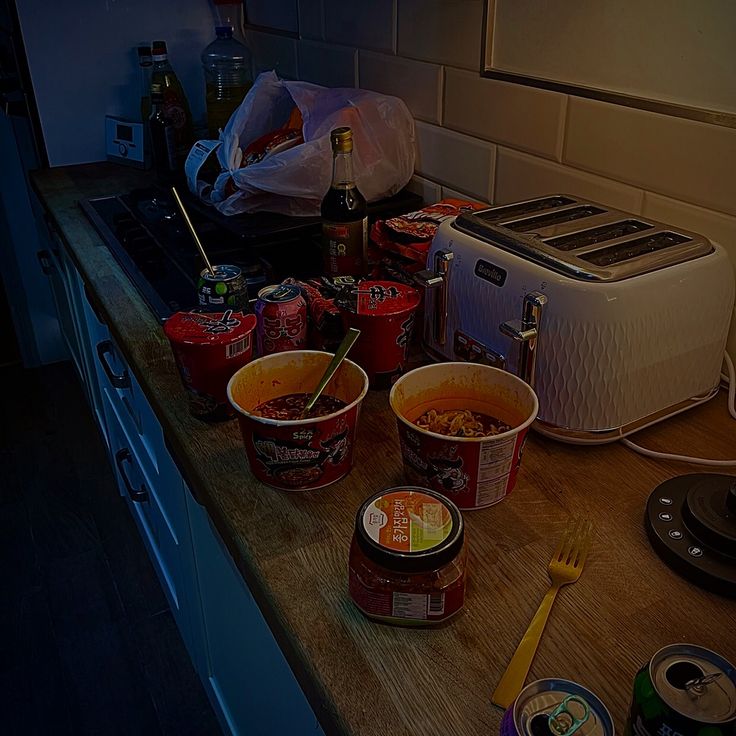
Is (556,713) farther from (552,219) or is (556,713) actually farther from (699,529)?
(552,219)

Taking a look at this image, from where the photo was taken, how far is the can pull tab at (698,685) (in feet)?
1.44

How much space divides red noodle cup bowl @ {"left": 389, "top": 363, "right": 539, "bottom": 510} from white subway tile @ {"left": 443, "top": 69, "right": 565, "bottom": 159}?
0.46 m

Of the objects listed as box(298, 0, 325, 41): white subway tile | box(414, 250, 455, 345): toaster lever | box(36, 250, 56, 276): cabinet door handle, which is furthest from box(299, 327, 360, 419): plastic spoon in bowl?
box(36, 250, 56, 276): cabinet door handle

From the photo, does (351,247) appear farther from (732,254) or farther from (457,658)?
(457,658)

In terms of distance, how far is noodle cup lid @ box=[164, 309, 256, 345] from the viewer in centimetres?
80

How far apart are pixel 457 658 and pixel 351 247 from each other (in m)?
0.64

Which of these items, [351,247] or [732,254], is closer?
[732,254]

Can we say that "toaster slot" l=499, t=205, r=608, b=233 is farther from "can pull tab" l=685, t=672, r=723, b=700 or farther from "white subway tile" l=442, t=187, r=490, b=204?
"can pull tab" l=685, t=672, r=723, b=700

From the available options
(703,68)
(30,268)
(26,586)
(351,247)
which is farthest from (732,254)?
(30,268)

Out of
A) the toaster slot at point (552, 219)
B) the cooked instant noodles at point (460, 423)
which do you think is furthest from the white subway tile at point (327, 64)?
the cooked instant noodles at point (460, 423)

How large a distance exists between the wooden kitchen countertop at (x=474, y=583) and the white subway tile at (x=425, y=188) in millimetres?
594

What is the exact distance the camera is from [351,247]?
3.51 feet

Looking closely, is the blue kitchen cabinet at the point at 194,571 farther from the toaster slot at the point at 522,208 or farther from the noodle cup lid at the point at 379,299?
the toaster slot at the point at 522,208

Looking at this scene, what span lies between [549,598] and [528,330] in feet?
0.88
